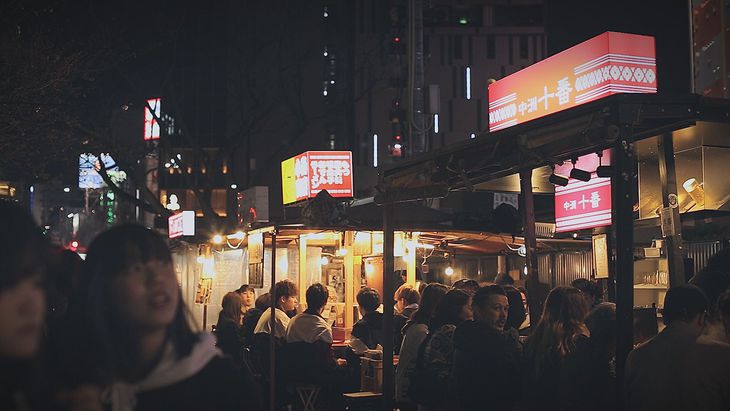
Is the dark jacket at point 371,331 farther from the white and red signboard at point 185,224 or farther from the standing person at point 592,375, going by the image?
the white and red signboard at point 185,224

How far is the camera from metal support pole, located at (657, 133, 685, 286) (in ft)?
22.7

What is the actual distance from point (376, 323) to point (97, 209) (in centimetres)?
5854

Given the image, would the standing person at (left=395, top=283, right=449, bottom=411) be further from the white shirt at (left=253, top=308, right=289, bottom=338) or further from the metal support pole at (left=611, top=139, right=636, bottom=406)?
the white shirt at (left=253, top=308, right=289, bottom=338)

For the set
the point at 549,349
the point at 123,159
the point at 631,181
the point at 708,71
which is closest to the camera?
the point at 631,181

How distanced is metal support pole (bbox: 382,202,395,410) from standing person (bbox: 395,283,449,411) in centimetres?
66

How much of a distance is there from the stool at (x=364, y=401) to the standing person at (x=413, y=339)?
2.25 m

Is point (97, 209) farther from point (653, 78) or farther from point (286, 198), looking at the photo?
point (653, 78)

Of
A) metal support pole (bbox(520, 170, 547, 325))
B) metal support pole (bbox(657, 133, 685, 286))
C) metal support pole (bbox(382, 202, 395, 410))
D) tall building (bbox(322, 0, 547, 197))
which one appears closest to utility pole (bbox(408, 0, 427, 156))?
metal support pole (bbox(382, 202, 395, 410))

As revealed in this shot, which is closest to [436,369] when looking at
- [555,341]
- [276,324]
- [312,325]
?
[555,341]

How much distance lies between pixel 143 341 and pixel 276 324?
31.9ft

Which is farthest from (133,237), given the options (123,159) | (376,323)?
(123,159)

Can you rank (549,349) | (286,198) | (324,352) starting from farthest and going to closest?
(286,198), (324,352), (549,349)

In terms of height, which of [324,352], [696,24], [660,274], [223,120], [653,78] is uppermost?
[223,120]

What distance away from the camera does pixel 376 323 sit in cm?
1218
